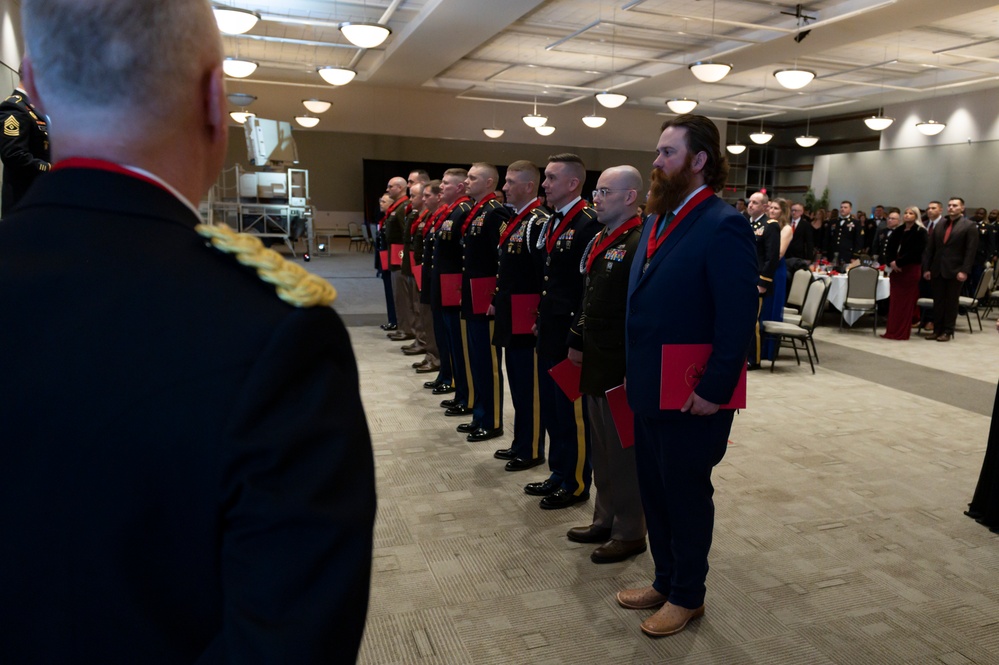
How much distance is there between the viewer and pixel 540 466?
400 centimetres

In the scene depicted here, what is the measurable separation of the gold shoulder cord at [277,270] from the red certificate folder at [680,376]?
174 centimetres

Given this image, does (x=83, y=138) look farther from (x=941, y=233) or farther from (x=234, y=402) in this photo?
(x=941, y=233)

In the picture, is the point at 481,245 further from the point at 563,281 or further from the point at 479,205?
the point at 563,281

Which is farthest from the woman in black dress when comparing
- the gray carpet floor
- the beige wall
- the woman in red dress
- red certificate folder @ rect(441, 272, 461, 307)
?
the beige wall

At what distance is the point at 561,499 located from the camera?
3.45 metres

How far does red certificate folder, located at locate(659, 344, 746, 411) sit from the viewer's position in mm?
2252

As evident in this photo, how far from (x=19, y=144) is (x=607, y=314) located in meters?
3.19

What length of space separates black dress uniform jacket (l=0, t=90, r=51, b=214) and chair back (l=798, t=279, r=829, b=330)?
20.0 ft

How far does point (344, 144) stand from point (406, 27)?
27.9 ft

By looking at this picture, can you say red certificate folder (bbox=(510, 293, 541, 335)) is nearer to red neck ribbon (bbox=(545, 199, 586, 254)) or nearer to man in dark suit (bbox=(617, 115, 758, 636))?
red neck ribbon (bbox=(545, 199, 586, 254))

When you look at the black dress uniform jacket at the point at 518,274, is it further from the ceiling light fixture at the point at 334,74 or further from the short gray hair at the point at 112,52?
the ceiling light fixture at the point at 334,74

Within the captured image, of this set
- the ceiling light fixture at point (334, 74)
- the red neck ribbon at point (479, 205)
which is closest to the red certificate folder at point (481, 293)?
the red neck ribbon at point (479, 205)

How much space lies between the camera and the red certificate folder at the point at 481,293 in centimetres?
436

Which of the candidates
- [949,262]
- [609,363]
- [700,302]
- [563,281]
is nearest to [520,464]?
[563,281]
